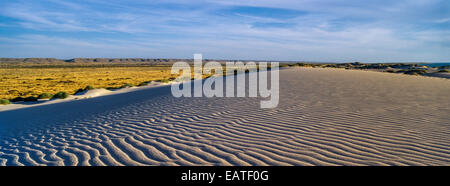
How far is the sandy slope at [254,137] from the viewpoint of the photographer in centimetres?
336

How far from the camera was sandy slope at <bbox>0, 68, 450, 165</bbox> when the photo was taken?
336 centimetres

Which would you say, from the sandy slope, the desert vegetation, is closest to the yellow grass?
the desert vegetation

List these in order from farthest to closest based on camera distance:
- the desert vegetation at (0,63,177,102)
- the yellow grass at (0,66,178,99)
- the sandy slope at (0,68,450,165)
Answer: the yellow grass at (0,66,178,99) → the desert vegetation at (0,63,177,102) → the sandy slope at (0,68,450,165)

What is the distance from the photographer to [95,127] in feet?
18.7

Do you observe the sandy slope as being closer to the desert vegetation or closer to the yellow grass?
the desert vegetation

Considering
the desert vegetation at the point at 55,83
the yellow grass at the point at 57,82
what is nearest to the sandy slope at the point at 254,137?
the desert vegetation at the point at 55,83

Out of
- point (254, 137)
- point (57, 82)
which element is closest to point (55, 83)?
point (57, 82)

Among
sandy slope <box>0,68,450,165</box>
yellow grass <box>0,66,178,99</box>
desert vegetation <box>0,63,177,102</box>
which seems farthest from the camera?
yellow grass <box>0,66,178,99</box>

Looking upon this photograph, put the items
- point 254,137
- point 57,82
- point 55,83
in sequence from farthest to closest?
point 57,82
point 55,83
point 254,137

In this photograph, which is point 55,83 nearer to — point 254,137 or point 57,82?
point 57,82

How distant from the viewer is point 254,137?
4.20 meters
